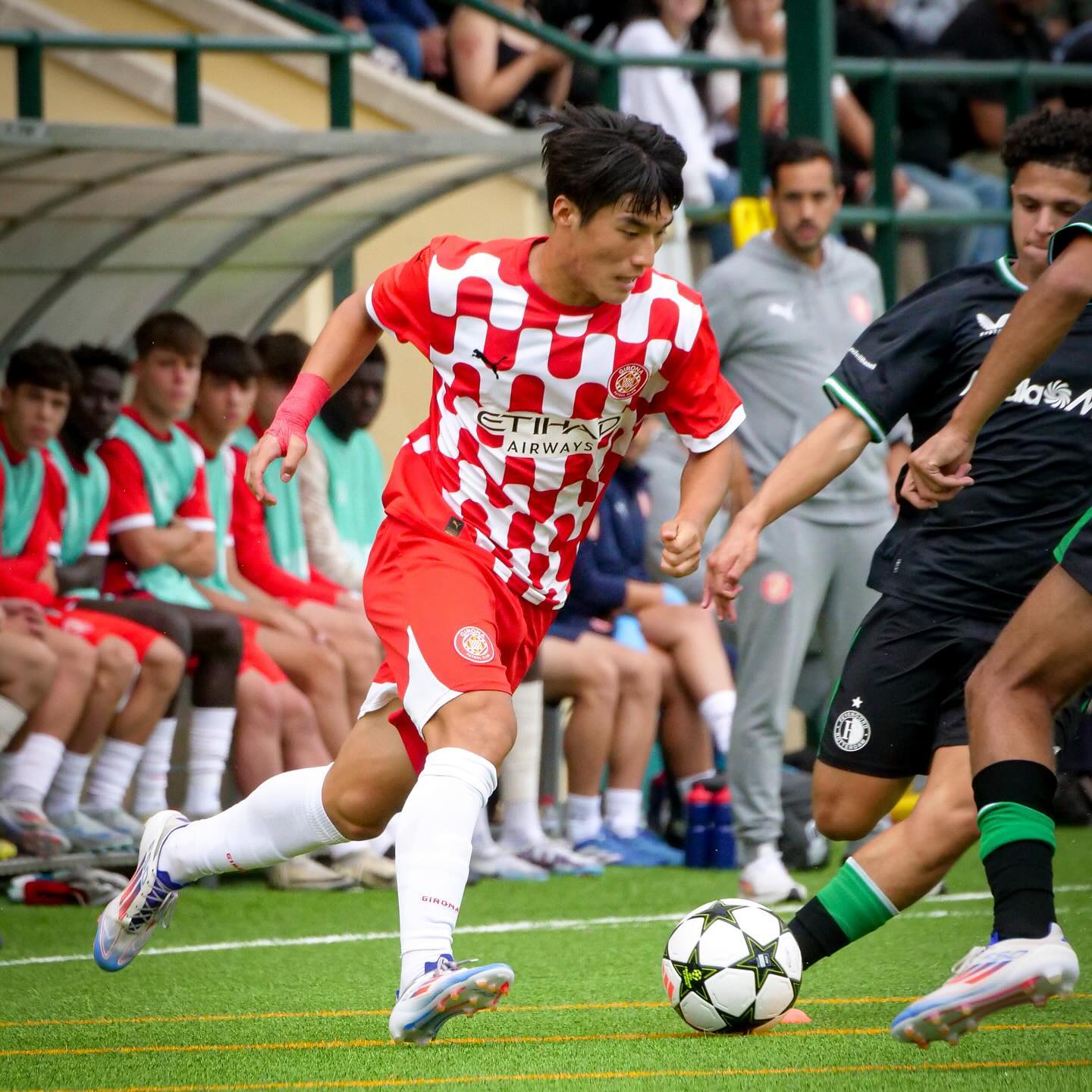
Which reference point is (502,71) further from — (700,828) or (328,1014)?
(328,1014)

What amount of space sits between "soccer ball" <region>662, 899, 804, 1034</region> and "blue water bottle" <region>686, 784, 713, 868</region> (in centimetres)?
438

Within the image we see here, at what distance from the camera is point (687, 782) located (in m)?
9.66

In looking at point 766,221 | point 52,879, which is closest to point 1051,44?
point 766,221

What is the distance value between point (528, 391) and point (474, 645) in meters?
0.66

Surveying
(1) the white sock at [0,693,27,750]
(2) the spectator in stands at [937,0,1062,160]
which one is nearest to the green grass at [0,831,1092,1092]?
(1) the white sock at [0,693,27,750]

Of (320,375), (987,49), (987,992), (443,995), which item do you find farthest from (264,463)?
(987,49)

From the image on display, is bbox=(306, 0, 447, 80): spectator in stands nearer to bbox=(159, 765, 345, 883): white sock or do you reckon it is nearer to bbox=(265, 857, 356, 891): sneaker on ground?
bbox=(265, 857, 356, 891): sneaker on ground

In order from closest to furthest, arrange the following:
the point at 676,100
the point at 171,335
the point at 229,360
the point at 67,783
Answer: the point at 67,783 < the point at 171,335 < the point at 229,360 < the point at 676,100

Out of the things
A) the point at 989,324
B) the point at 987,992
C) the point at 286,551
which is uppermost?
the point at 989,324

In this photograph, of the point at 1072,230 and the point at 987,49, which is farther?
the point at 987,49

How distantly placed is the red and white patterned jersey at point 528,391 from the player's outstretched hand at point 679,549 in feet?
1.37

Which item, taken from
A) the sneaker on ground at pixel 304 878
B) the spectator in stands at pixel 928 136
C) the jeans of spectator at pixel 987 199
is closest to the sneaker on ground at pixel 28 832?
the sneaker on ground at pixel 304 878

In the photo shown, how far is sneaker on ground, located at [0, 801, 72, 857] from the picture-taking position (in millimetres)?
7586

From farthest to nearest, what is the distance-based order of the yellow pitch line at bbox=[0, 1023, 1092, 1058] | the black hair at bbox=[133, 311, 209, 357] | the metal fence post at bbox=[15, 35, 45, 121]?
the metal fence post at bbox=[15, 35, 45, 121], the black hair at bbox=[133, 311, 209, 357], the yellow pitch line at bbox=[0, 1023, 1092, 1058]
